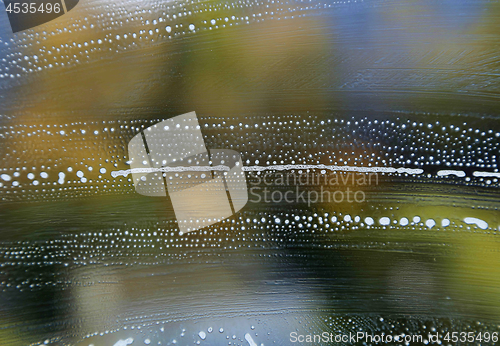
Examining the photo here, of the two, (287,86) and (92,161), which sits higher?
(287,86)

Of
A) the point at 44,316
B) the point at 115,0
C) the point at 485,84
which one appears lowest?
the point at 44,316

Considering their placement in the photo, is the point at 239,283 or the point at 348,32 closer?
the point at 348,32

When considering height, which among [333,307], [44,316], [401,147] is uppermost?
[401,147]

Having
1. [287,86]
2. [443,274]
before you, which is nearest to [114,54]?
[287,86]

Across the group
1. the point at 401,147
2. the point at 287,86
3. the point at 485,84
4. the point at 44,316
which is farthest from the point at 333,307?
the point at 44,316

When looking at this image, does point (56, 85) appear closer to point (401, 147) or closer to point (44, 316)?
point (44, 316)

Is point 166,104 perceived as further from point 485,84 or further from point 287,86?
point 485,84
